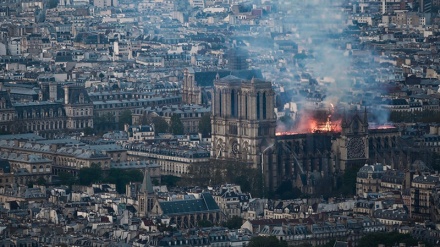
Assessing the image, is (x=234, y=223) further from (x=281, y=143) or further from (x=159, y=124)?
(x=159, y=124)

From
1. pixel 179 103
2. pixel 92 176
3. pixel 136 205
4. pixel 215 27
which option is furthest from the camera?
pixel 215 27

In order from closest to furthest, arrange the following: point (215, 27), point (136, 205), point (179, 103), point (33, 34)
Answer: point (136, 205) < point (179, 103) < point (33, 34) < point (215, 27)

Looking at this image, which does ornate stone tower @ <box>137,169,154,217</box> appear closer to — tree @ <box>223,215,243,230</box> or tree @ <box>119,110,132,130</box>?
tree @ <box>223,215,243,230</box>

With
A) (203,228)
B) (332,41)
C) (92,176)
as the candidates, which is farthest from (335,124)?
(332,41)

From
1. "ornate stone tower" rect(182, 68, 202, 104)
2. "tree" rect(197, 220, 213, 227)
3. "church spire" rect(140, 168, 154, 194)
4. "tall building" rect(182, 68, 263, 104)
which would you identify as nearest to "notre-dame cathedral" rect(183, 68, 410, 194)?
"church spire" rect(140, 168, 154, 194)

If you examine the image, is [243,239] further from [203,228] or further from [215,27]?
[215,27]

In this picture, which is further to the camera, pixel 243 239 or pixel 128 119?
pixel 128 119

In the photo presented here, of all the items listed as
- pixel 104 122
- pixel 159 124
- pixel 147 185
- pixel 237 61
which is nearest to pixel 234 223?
pixel 147 185
